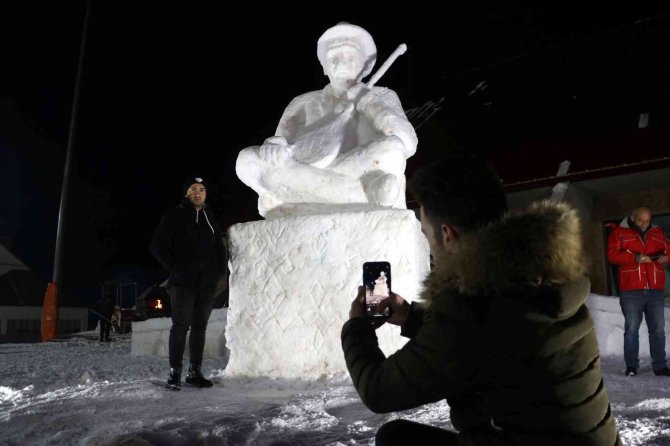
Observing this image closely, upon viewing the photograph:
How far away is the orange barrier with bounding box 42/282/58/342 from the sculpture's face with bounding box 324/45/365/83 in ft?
28.0

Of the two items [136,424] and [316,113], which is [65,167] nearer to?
[316,113]

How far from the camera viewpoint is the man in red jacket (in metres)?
3.98

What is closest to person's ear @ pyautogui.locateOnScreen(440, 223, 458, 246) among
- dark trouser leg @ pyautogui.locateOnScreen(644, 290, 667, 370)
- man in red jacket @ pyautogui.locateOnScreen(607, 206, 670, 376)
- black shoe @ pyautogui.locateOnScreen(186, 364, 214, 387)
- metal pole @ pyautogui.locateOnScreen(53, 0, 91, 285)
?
black shoe @ pyautogui.locateOnScreen(186, 364, 214, 387)

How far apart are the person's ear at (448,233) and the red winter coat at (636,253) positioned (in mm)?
3655

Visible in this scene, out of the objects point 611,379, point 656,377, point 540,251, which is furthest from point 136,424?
point 656,377

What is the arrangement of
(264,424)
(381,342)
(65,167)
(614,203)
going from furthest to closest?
(65,167) → (614,203) → (381,342) → (264,424)

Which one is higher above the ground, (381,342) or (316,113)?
(316,113)

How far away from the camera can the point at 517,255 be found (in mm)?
946

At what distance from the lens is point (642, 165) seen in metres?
6.79

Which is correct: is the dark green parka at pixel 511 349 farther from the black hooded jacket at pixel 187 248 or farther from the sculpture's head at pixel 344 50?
the sculpture's head at pixel 344 50

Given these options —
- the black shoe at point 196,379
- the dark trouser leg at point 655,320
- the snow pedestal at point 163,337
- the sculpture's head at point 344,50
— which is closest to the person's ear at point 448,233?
the black shoe at point 196,379

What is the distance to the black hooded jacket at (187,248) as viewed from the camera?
3234 millimetres

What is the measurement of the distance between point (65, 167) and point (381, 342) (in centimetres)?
1032

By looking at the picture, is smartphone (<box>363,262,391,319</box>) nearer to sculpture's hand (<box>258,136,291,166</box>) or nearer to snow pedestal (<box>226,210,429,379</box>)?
snow pedestal (<box>226,210,429,379</box>)
